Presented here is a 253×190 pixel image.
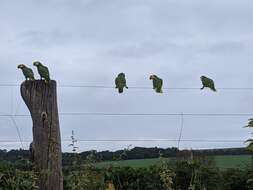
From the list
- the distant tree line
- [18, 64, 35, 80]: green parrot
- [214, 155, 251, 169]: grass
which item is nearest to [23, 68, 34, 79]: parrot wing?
[18, 64, 35, 80]: green parrot

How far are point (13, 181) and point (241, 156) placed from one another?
610 cm

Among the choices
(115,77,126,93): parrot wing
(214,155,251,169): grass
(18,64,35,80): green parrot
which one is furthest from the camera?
(214,155,251,169): grass

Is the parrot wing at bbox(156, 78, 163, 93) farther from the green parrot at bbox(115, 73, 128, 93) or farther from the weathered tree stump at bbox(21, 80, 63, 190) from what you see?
the weathered tree stump at bbox(21, 80, 63, 190)

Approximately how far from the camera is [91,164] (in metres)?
4.50

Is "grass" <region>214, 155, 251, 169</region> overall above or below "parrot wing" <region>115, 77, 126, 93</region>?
below

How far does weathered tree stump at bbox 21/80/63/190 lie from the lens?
4.65 metres

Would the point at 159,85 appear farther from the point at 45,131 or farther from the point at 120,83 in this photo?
the point at 45,131

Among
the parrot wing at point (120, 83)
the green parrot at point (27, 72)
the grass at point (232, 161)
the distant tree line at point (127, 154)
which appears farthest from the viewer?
the grass at point (232, 161)

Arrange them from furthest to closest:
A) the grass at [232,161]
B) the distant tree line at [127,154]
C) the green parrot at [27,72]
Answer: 1. the grass at [232,161]
2. the green parrot at [27,72]
3. the distant tree line at [127,154]

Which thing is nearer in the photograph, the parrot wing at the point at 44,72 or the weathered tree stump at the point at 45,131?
the weathered tree stump at the point at 45,131

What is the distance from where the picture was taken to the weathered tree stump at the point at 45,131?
4.65 m

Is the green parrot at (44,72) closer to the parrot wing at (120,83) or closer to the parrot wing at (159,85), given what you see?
the parrot wing at (120,83)

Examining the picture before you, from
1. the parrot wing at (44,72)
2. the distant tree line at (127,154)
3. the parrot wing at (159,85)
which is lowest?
the distant tree line at (127,154)

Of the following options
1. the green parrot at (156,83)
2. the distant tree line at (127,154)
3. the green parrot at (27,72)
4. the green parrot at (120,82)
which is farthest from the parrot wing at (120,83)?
the green parrot at (27,72)
